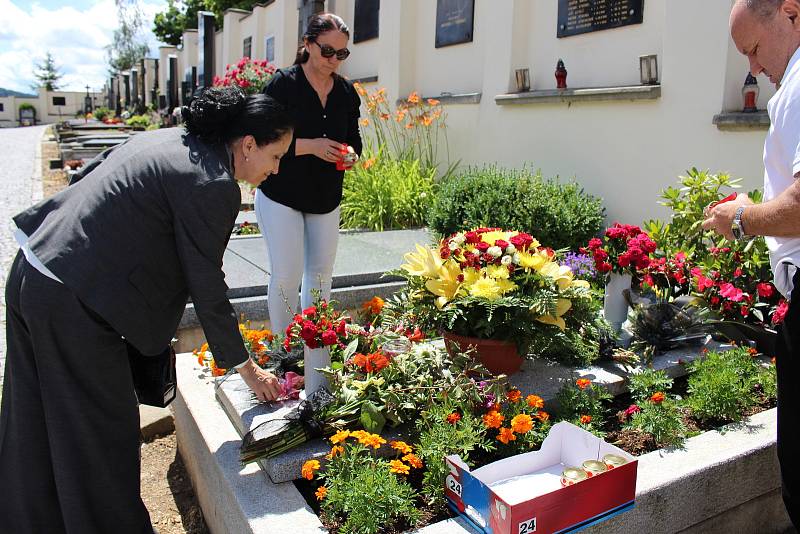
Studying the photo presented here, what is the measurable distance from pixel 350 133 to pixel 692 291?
2.02 m

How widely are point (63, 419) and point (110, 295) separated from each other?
425 mm

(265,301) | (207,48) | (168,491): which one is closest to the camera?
(168,491)

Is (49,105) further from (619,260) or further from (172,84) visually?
(619,260)

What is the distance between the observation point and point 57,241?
76.7 inches

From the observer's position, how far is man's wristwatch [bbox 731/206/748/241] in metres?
1.96

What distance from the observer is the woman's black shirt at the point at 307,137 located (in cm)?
334

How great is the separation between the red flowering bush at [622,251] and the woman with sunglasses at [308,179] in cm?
133

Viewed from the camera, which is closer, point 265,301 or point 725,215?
point 725,215

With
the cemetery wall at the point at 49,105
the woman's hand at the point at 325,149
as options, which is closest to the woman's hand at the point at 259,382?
the woman's hand at the point at 325,149

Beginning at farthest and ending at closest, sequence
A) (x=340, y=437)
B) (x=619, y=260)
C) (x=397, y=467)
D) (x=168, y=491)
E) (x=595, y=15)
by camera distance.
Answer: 1. (x=595, y=15)
2. (x=619, y=260)
3. (x=168, y=491)
4. (x=340, y=437)
5. (x=397, y=467)

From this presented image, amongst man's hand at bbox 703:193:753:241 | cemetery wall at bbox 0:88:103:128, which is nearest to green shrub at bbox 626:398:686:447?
man's hand at bbox 703:193:753:241

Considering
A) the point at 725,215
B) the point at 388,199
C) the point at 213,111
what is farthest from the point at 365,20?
the point at 725,215

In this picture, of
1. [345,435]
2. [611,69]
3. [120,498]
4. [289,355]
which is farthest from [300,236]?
[611,69]

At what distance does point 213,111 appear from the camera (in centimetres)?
202
